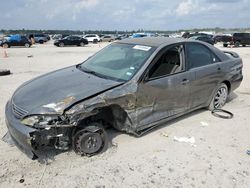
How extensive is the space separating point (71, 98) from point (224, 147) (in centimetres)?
247

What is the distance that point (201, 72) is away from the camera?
4.79 meters

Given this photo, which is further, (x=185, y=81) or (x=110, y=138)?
(x=185, y=81)

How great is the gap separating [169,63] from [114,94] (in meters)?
1.42

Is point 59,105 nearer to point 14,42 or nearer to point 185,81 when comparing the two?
point 185,81

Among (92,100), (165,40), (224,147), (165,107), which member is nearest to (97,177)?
(92,100)

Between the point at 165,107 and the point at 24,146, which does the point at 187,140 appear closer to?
the point at 165,107

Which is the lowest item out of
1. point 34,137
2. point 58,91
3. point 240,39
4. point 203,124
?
point 240,39

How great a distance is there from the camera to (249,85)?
8258 mm

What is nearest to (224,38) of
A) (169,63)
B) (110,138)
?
(169,63)

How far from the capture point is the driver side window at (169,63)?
4164mm

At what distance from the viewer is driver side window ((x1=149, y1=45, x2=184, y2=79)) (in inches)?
164

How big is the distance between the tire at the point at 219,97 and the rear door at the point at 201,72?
22 centimetres

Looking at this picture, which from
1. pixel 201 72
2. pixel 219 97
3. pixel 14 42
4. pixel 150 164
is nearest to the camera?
pixel 150 164

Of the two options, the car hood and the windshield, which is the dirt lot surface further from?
the windshield
